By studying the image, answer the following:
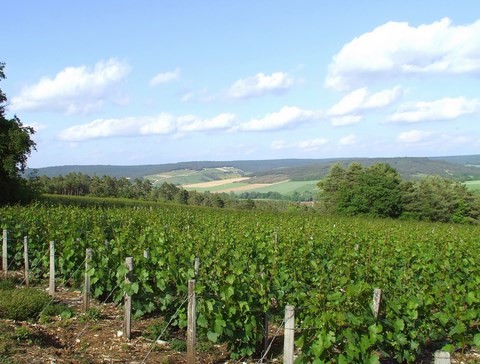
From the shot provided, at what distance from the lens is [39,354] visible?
5859 millimetres

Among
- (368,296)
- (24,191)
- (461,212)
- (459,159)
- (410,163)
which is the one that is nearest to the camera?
(368,296)

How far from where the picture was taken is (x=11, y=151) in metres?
31.0

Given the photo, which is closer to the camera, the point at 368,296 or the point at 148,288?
the point at 368,296

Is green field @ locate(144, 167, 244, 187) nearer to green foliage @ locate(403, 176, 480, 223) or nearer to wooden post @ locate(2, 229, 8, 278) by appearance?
green foliage @ locate(403, 176, 480, 223)

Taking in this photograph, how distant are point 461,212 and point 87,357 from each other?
2672 inches

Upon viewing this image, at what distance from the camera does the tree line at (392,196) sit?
56125 mm

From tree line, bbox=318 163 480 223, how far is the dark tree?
122ft

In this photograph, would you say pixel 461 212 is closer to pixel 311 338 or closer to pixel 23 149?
pixel 23 149

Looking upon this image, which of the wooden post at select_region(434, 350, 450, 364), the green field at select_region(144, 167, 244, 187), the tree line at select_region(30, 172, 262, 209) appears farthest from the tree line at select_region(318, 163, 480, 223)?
the green field at select_region(144, 167, 244, 187)

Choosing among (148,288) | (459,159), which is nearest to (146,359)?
(148,288)

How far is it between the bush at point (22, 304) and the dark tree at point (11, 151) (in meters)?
25.1

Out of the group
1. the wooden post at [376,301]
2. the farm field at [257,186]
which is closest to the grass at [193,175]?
the farm field at [257,186]

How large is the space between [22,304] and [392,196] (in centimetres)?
5325

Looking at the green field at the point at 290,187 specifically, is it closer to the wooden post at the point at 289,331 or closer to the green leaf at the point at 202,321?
the green leaf at the point at 202,321
